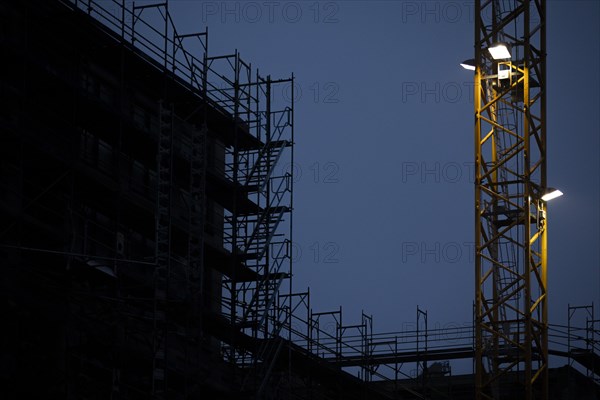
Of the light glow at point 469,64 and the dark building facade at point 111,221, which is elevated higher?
the light glow at point 469,64

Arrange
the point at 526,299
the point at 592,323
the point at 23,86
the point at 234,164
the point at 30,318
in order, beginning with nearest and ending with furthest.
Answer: the point at 30,318 < the point at 23,86 < the point at 526,299 < the point at 234,164 < the point at 592,323

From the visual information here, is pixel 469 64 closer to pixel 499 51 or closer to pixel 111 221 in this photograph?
pixel 499 51

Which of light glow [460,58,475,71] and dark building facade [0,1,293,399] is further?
light glow [460,58,475,71]

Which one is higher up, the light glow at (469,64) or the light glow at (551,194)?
the light glow at (469,64)

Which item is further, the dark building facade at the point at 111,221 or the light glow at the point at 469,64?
the light glow at the point at 469,64

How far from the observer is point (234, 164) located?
49.8m

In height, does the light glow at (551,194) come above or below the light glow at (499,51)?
below

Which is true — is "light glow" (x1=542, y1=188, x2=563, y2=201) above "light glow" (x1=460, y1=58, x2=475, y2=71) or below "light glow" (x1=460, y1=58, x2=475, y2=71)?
below

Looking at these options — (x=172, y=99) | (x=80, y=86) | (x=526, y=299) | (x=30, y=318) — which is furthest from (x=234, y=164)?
(x=30, y=318)

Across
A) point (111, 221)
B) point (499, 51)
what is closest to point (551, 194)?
point (499, 51)

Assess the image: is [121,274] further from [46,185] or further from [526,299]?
[526,299]

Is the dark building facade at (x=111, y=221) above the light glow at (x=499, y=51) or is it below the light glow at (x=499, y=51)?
below

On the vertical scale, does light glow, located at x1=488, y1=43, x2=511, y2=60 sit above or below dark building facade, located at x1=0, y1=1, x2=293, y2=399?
above

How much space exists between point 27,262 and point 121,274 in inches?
152
